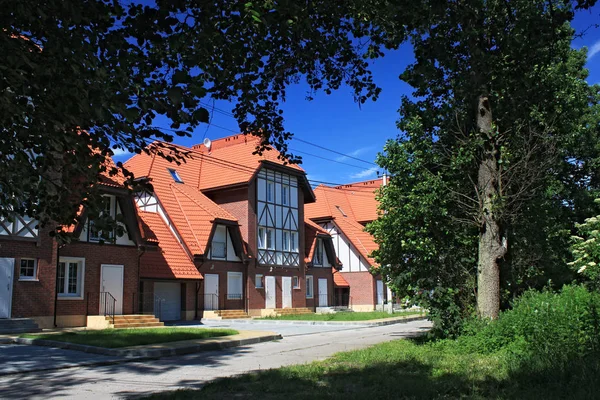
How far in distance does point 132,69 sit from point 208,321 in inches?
996

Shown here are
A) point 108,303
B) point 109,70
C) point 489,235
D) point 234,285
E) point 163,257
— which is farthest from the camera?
point 234,285

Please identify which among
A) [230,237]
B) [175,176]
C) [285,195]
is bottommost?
[230,237]

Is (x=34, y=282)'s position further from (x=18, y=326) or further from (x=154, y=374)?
(x=154, y=374)

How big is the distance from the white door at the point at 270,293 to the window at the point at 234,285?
2297 mm

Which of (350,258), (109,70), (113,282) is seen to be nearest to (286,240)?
(350,258)

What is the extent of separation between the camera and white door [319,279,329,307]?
40531 mm

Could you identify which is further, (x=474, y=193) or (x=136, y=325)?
(x=136, y=325)

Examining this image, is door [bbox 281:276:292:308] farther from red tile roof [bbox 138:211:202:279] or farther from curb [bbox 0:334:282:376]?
curb [bbox 0:334:282:376]

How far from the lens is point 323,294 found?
40.8m

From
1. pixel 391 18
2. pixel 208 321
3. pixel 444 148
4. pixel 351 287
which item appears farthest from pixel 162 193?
pixel 391 18

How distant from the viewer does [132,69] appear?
508cm

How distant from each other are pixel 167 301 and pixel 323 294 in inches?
589

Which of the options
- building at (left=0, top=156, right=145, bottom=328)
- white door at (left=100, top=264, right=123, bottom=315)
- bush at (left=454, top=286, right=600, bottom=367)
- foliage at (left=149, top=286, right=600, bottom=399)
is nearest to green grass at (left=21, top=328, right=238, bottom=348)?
building at (left=0, top=156, right=145, bottom=328)

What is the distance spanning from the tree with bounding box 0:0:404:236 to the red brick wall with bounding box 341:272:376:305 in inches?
1470
